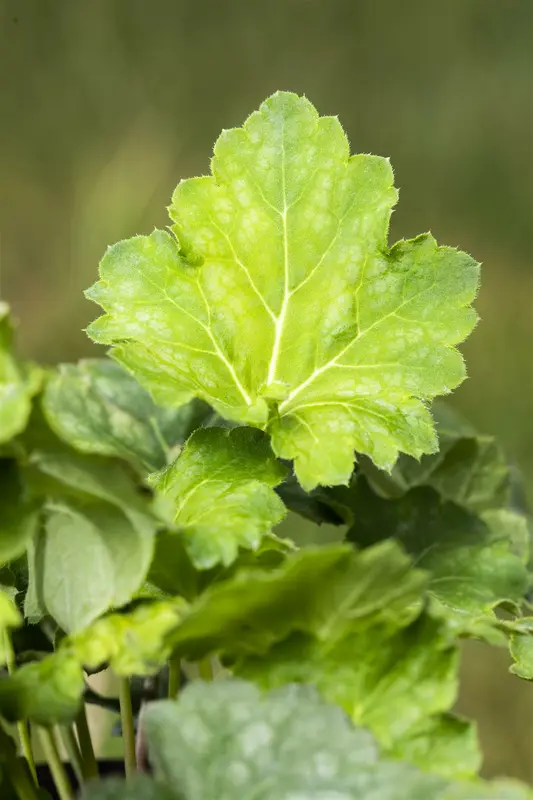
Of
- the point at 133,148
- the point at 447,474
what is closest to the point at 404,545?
the point at 447,474

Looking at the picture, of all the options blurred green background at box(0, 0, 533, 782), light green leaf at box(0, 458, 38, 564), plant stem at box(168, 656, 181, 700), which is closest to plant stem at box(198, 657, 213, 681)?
plant stem at box(168, 656, 181, 700)

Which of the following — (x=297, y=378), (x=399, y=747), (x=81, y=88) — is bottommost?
(x=399, y=747)

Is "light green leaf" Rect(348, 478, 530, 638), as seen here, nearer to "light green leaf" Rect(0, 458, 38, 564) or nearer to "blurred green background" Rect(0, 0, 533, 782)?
"light green leaf" Rect(0, 458, 38, 564)

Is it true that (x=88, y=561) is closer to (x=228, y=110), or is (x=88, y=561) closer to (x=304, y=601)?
(x=304, y=601)

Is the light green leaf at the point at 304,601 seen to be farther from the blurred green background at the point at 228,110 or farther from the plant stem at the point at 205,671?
the blurred green background at the point at 228,110

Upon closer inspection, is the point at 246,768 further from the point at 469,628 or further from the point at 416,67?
the point at 416,67

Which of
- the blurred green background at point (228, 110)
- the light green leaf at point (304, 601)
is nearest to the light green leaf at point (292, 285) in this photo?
the light green leaf at point (304, 601)
